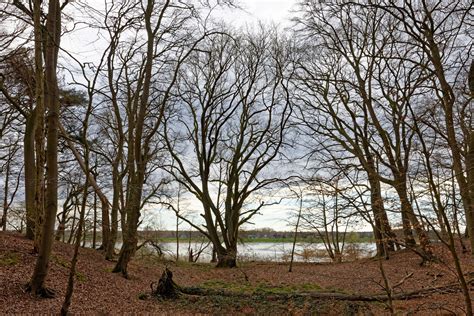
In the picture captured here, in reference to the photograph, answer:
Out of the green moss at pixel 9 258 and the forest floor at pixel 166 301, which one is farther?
the green moss at pixel 9 258

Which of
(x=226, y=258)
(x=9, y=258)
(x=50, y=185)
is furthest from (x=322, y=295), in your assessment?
(x=226, y=258)

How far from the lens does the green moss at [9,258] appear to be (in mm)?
8914

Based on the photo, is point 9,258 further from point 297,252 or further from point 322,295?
point 297,252

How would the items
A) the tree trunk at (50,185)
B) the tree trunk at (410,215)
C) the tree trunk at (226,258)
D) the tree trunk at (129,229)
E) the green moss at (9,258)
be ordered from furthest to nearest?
the tree trunk at (226,258)
the tree trunk at (129,229)
the green moss at (9,258)
the tree trunk at (50,185)
the tree trunk at (410,215)

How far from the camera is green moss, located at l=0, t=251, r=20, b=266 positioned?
891cm

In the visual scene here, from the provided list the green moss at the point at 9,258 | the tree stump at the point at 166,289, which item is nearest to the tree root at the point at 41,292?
the green moss at the point at 9,258

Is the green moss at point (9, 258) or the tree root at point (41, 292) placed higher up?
the green moss at point (9, 258)

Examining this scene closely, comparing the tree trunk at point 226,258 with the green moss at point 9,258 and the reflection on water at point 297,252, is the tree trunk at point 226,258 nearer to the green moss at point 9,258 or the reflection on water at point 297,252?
the reflection on water at point 297,252

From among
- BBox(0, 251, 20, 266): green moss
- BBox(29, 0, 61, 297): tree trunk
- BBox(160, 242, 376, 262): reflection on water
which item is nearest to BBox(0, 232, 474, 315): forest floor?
BBox(0, 251, 20, 266): green moss

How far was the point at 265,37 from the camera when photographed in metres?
19.8

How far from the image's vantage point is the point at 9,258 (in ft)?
30.6

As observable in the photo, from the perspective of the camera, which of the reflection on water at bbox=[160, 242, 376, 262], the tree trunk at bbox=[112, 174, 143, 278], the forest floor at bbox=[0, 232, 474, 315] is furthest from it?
the reflection on water at bbox=[160, 242, 376, 262]

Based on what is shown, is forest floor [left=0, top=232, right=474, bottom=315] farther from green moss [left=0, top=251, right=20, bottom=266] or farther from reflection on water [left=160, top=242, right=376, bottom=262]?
reflection on water [left=160, top=242, right=376, bottom=262]

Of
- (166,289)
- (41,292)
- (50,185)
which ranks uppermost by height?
(50,185)
